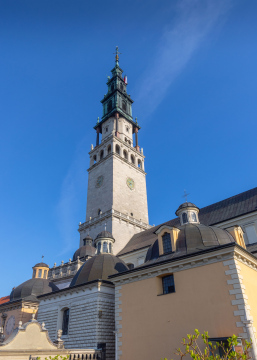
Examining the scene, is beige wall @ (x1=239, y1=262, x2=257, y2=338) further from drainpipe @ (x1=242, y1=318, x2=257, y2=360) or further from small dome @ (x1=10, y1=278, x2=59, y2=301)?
small dome @ (x1=10, y1=278, x2=59, y2=301)

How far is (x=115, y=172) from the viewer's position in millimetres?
44844

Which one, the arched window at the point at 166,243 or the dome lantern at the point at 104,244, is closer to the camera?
the arched window at the point at 166,243

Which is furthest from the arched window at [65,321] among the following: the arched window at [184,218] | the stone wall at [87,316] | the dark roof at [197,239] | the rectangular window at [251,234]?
the rectangular window at [251,234]

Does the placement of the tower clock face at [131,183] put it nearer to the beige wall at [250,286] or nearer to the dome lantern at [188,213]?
the dome lantern at [188,213]

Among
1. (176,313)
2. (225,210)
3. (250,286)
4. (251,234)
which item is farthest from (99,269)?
(225,210)

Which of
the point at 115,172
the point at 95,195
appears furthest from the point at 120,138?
the point at 95,195

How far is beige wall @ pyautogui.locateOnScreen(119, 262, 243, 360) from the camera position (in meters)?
13.1

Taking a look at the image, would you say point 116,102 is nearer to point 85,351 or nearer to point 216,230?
point 216,230

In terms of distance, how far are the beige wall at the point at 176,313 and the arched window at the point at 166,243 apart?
2.40m

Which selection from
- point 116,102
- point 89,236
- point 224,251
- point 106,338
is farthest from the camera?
point 116,102

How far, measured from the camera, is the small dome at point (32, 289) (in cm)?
2891

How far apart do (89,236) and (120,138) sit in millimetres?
20361

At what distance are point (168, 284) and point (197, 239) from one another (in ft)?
10.9

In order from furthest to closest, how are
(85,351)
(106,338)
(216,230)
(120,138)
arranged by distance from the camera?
(120,138) → (106,338) → (216,230) → (85,351)
